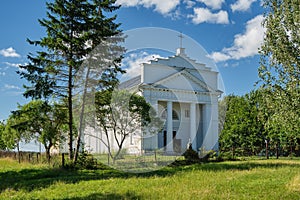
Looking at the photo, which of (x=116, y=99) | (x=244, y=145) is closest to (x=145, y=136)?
(x=116, y=99)

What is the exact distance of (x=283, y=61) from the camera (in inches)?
530

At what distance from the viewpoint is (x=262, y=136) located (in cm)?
3200

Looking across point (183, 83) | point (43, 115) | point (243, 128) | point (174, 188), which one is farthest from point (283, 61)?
point (183, 83)

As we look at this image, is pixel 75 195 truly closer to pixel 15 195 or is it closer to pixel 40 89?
pixel 15 195

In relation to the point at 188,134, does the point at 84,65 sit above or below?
above

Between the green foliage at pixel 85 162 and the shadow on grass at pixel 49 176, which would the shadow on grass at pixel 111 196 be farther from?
the green foliage at pixel 85 162

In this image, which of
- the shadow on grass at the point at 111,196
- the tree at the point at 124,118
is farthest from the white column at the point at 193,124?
the shadow on grass at the point at 111,196

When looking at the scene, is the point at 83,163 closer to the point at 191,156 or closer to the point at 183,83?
the point at 191,156

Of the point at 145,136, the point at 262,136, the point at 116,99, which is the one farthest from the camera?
the point at 262,136

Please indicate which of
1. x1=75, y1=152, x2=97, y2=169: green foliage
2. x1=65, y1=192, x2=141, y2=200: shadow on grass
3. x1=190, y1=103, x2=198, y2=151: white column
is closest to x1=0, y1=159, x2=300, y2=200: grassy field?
x1=65, y1=192, x2=141, y2=200: shadow on grass

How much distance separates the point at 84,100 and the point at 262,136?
2027 centimetres

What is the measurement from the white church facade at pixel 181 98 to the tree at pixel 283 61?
18352 millimetres

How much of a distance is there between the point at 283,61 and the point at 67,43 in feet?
33.6

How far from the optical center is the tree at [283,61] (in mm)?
13086
